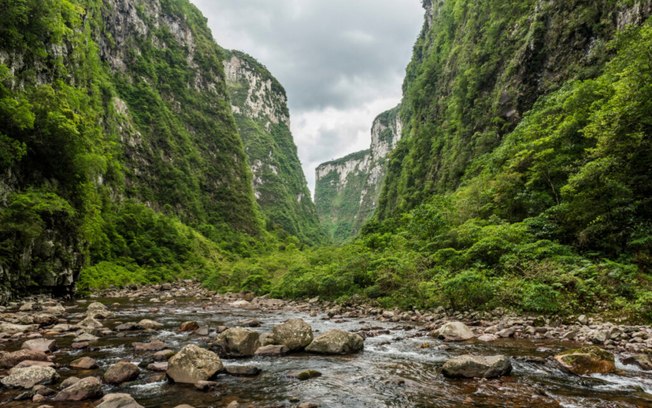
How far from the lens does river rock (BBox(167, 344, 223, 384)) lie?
773 centimetres

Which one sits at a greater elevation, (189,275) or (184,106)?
(184,106)

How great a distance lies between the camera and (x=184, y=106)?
11050 centimetres

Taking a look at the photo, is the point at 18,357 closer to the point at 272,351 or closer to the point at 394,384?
the point at 272,351

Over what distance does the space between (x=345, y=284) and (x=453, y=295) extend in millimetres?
9366

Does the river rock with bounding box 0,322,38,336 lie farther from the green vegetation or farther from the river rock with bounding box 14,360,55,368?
the green vegetation

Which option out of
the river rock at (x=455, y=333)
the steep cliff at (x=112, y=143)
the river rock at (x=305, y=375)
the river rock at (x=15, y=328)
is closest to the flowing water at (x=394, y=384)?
the river rock at (x=305, y=375)

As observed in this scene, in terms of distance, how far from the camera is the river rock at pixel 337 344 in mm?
10422

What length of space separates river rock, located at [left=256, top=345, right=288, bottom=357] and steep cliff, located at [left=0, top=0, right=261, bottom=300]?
A: 15.7 meters

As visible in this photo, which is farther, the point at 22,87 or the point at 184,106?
the point at 184,106

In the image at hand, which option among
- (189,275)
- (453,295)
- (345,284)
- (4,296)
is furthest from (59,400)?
(189,275)

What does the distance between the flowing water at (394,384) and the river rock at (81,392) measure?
22cm

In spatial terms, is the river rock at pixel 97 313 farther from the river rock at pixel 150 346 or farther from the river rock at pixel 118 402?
the river rock at pixel 118 402

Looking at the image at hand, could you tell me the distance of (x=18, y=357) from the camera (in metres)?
8.71

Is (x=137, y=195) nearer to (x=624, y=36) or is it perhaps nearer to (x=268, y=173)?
(x=624, y=36)
